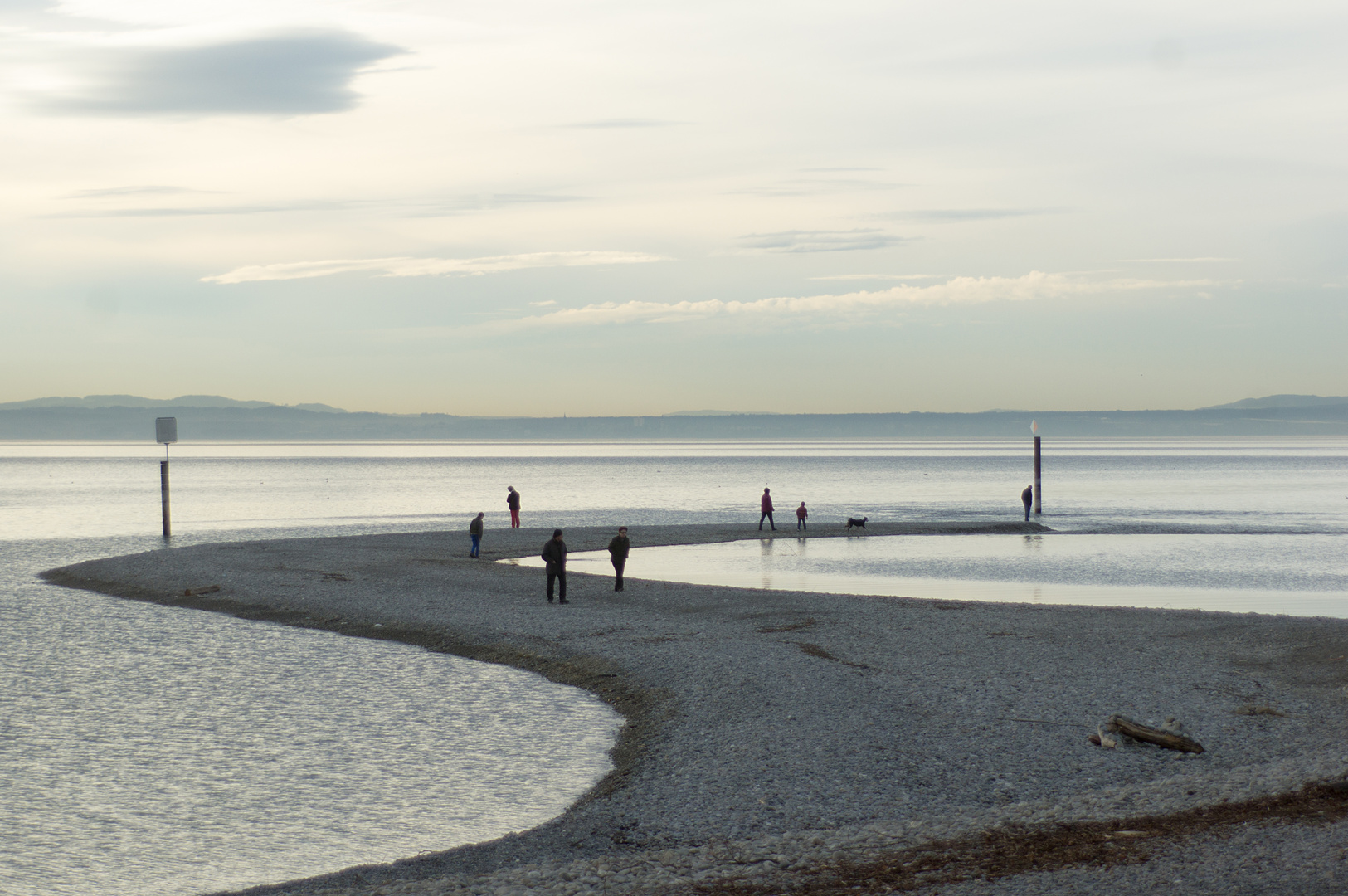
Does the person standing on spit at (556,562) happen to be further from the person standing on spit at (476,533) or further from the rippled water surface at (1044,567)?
the person standing on spit at (476,533)

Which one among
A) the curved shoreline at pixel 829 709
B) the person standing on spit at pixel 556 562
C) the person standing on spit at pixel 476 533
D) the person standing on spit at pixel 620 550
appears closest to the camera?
the curved shoreline at pixel 829 709

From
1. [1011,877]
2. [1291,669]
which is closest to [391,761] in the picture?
[1011,877]

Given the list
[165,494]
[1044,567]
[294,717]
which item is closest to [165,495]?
[165,494]

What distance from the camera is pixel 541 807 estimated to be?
11766 millimetres

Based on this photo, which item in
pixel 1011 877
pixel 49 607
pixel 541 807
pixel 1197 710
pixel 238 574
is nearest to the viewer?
pixel 1011 877

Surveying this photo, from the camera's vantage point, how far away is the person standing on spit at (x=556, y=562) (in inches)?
968

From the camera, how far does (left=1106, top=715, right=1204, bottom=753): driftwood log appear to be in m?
12.3

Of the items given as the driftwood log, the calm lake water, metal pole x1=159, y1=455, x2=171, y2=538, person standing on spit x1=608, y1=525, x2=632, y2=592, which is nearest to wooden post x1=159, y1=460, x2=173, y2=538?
metal pole x1=159, y1=455, x2=171, y2=538

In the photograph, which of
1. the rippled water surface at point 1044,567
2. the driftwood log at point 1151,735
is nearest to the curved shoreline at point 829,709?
the driftwood log at point 1151,735

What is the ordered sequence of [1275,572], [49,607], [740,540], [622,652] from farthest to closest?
[740,540], [1275,572], [49,607], [622,652]

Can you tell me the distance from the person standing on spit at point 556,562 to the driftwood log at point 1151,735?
533 inches

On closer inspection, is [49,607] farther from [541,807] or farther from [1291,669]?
[1291,669]

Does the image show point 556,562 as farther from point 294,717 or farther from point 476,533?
point 476,533

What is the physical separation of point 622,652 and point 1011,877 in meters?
11.8
